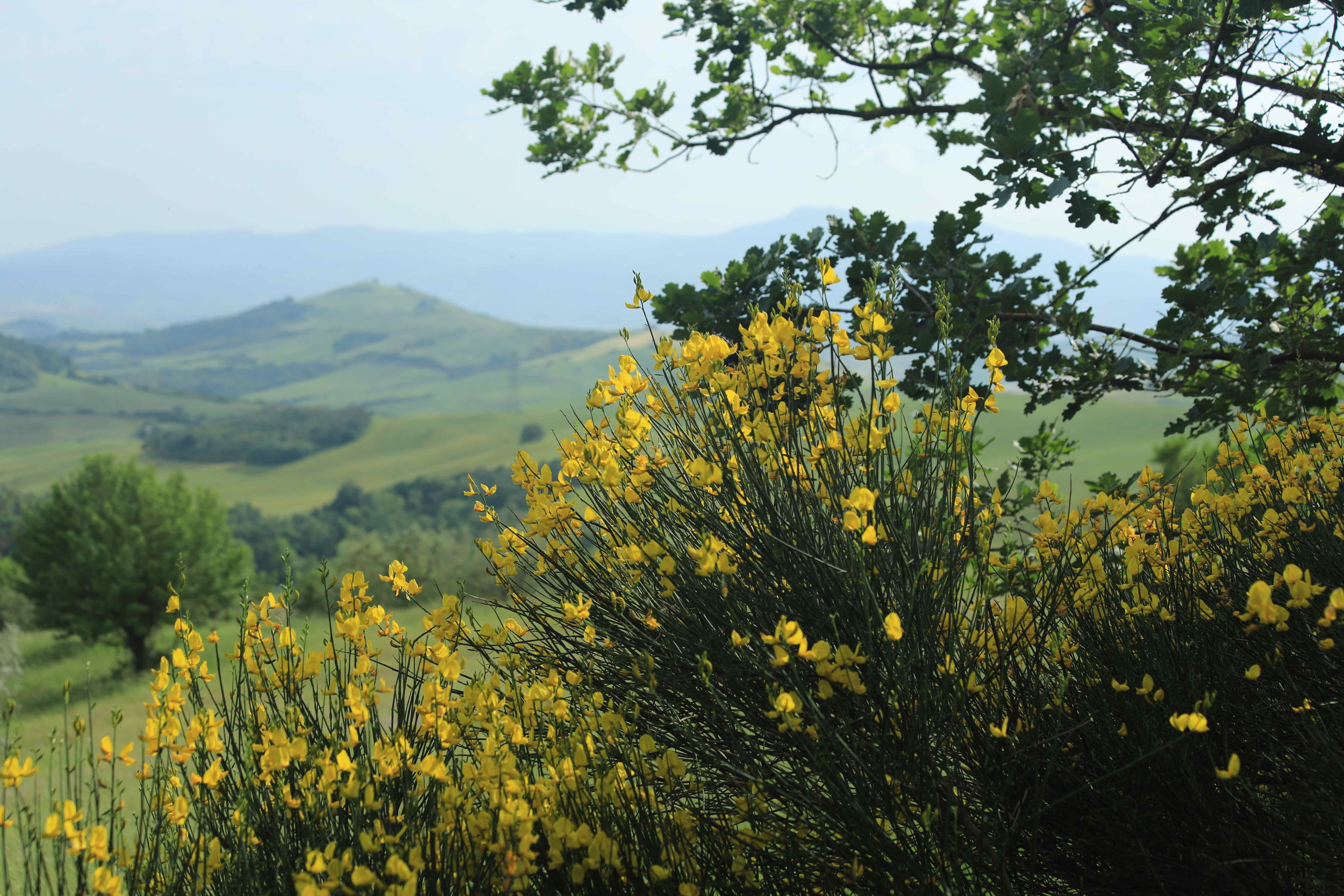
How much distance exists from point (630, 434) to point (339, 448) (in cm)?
16177

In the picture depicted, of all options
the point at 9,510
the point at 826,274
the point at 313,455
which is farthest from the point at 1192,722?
the point at 313,455

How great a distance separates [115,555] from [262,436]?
13400 cm

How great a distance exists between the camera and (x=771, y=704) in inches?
85.2

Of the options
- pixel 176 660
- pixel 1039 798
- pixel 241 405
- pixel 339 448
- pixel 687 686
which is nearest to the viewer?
pixel 1039 798

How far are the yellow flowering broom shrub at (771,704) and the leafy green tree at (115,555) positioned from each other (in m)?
29.5

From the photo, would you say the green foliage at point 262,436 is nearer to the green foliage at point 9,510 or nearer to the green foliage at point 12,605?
the green foliage at point 9,510

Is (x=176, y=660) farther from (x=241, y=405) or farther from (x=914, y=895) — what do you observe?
(x=241, y=405)

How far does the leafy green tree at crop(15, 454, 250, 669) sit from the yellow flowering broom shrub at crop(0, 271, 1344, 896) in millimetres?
29507

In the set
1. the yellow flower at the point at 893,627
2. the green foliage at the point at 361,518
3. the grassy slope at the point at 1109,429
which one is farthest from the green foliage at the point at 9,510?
the yellow flower at the point at 893,627

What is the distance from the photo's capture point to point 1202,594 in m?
2.73

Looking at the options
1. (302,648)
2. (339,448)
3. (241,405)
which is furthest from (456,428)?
(302,648)

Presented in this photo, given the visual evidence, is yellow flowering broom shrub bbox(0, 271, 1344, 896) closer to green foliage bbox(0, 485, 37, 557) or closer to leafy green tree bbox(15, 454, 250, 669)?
leafy green tree bbox(15, 454, 250, 669)

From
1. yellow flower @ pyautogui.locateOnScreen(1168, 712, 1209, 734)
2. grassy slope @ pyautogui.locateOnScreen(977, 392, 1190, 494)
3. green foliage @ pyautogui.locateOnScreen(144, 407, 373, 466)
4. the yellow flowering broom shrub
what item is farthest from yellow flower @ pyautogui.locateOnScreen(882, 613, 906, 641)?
green foliage @ pyautogui.locateOnScreen(144, 407, 373, 466)

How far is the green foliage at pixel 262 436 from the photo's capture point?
5728 inches
